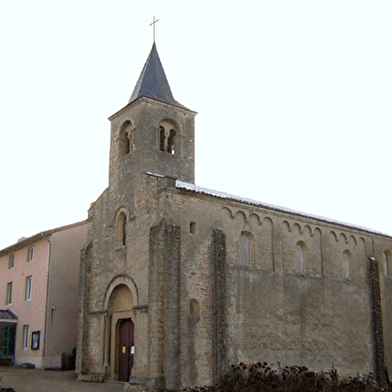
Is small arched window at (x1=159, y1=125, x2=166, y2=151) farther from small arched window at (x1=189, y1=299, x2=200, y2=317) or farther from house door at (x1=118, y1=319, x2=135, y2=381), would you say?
house door at (x1=118, y1=319, x2=135, y2=381)

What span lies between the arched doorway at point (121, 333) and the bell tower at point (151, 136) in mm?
5387

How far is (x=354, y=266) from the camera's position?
100ft

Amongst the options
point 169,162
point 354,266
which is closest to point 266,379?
point 169,162

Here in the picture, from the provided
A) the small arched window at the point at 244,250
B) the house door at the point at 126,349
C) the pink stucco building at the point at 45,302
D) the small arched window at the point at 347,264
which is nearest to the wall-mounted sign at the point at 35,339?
the pink stucco building at the point at 45,302

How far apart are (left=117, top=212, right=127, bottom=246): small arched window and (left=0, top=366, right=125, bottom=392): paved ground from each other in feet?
20.9

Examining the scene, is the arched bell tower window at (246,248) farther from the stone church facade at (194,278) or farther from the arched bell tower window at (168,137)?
the arched bell tower window at (168,137)

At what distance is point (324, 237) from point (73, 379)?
48.3 feet

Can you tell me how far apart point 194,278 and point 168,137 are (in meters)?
7.98

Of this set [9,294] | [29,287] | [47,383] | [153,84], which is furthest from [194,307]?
[9,294]

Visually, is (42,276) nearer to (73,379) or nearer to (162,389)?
(73,379)

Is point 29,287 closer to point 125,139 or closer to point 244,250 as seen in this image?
point 125,139

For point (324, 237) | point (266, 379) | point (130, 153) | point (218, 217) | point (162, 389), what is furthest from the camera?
point (324, 237)

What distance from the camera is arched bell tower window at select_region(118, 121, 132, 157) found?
90.2 ft

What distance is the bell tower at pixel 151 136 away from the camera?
26047 millimetres
